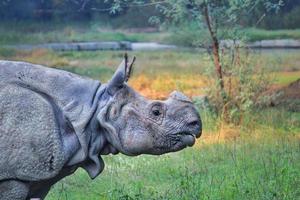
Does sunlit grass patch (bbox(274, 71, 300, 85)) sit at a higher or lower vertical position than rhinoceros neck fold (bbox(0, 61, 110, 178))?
lower

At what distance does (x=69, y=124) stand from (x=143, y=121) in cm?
47

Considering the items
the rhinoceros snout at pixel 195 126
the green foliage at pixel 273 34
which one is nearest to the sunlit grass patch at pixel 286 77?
the green foliage at pixel 273 34

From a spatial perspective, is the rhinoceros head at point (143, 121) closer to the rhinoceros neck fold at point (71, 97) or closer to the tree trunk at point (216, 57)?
the rhinoceros neck fold at point (71, 97)

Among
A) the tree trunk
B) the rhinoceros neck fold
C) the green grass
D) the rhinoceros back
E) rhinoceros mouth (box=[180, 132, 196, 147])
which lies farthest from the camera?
the tree trunk

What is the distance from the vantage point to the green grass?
26.8ft

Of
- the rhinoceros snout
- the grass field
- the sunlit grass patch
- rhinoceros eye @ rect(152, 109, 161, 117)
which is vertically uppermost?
rhinoceros eye @ rect(152, 109, 161, 117)

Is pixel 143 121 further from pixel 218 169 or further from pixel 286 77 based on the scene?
pixel 286 77

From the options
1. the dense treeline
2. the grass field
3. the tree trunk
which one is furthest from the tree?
the dense treeline

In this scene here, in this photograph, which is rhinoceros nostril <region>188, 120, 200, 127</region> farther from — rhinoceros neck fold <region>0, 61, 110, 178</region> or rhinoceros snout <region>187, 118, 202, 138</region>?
rhinoceros neck fold <region>0, 61, 110, 178</region>

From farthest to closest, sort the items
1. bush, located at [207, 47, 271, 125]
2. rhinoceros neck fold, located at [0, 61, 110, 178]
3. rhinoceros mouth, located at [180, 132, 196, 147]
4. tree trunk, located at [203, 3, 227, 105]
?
tree trunk, located at [203, 3, 227, 105]
bush, located at [207, 47, 271, 125]
rhinoceros mouth, located at [180, 132, 196, 147]
rhinoceros neck fold, located at [0, 61, 110, 178]

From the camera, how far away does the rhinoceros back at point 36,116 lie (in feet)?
18.5

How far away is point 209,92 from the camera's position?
13391 millimetres

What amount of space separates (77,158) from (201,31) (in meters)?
11.1

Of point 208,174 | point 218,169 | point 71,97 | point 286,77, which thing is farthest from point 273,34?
point 71,97
